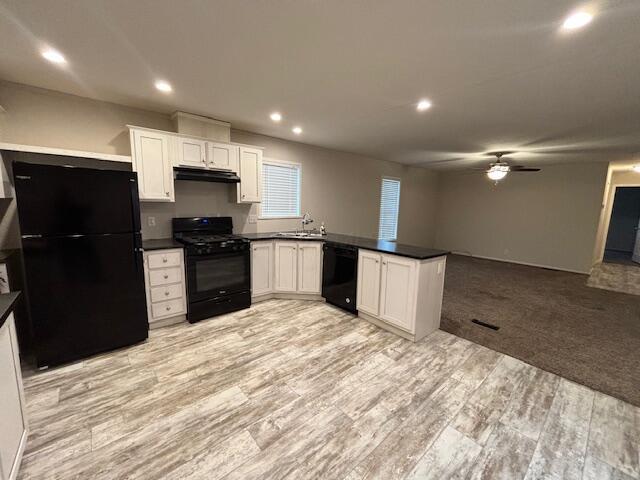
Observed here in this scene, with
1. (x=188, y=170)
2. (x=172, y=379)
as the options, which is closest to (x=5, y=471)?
(x=172, y=379)

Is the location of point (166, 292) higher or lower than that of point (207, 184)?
lower

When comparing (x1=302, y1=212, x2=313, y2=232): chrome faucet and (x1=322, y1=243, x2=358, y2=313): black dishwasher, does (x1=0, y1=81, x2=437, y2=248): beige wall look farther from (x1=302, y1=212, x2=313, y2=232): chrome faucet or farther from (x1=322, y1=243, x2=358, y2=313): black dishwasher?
(x1=322, y1=243, x2=358, y2=313): black dishwasher

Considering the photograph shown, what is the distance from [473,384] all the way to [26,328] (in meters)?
4.28

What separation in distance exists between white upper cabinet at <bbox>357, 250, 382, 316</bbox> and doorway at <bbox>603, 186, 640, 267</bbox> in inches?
397

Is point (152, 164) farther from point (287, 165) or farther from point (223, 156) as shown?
point (287, 165)

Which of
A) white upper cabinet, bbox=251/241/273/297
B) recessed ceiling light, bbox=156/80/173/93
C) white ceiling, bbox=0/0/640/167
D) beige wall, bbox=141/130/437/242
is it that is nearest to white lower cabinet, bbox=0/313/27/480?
white ceiling, bbox=0/0/640/167

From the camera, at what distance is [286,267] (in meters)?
3.96

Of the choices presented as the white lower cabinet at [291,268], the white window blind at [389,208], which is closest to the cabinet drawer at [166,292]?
the white lower cabinet at [291,268]

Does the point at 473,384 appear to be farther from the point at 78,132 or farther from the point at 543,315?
the point at 78,132

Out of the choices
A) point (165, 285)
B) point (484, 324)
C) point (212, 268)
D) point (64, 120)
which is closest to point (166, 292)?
point (165, 285)

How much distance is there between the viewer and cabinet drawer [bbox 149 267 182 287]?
116 inches

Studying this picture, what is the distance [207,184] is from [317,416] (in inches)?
129

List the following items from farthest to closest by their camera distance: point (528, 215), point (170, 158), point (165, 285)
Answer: point (528, 215)
point (170, 158)
point (165, 285)

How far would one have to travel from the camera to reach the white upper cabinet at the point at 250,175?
3732mm
